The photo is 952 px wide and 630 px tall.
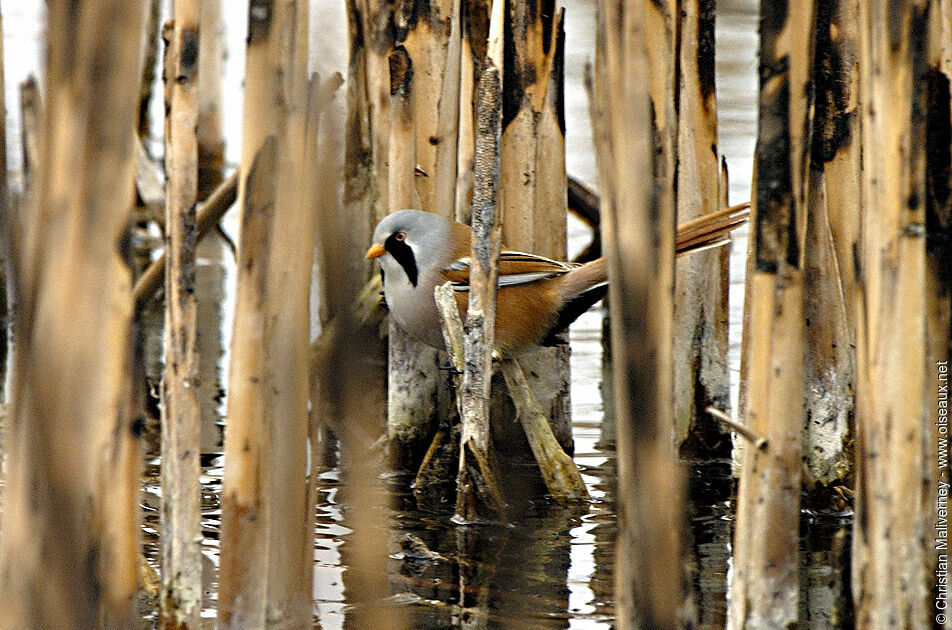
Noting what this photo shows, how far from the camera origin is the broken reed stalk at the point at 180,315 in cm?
242

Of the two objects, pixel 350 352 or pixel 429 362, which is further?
pixel 429 362

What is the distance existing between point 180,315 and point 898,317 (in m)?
1.37

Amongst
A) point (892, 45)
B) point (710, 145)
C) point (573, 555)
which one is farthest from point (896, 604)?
point (710, 145)

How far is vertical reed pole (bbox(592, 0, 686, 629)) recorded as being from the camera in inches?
77.5

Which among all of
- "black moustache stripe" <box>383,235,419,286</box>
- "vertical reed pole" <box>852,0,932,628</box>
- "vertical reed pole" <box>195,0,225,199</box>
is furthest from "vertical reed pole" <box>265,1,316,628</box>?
"vertical reed pole" <box>195,0,225,199</box>

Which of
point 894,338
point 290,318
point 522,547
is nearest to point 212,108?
point 522,547

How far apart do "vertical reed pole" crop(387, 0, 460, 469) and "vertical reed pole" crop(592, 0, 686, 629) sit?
82.4 inches

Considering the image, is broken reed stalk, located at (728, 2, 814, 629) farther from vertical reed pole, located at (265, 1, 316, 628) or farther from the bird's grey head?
the bird's grey head

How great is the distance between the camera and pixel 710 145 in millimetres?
4121

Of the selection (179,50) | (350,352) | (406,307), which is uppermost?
(179,50)

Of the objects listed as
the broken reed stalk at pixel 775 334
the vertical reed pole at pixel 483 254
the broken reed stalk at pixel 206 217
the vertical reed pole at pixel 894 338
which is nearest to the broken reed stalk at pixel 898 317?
the vertical reed pole at pixel 894 338

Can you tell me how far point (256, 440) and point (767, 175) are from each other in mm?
1095

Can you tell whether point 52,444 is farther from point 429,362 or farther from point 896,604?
point 429,362

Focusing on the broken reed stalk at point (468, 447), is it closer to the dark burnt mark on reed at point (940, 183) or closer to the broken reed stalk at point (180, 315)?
the broken reed stalk at point (180, 315)
